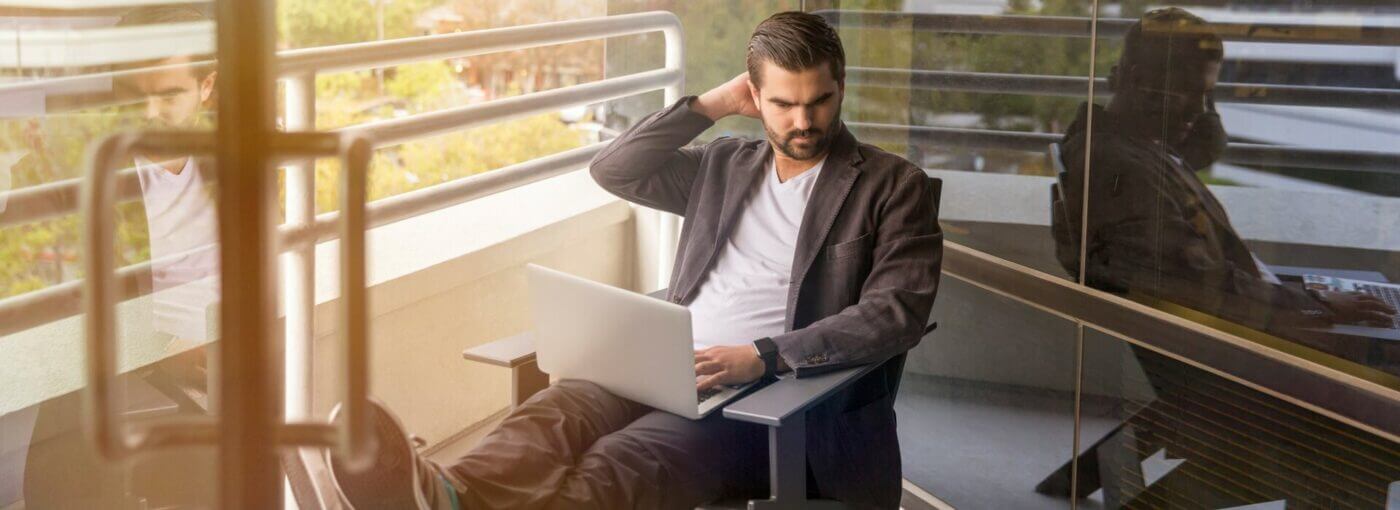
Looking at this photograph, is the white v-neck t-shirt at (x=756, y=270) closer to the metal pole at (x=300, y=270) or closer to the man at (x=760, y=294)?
the man at (x=760, y=294)

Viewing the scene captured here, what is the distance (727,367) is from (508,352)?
0.38 metres

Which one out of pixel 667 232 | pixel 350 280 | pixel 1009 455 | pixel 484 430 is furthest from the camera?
pixel 667 232

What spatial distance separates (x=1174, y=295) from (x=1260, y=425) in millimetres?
253

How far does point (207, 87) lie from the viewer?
108 centimetres

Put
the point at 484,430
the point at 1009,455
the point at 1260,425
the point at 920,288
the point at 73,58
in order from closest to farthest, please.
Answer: the point at 73,58, the point at 1260,425, the point at 920,288, the point at 1009,455, the point at 484,430

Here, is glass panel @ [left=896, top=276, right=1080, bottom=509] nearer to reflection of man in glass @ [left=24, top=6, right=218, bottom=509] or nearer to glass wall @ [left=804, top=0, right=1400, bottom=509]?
glass wall @ [left=804, top=0, right=1400, bottom=509]

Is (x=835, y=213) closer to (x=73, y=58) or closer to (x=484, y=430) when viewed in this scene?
(x=484, y=430)

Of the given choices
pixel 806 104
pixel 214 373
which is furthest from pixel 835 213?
pixel 214 373

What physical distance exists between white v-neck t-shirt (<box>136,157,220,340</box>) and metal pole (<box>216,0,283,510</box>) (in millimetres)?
210

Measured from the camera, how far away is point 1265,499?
2.14 metres

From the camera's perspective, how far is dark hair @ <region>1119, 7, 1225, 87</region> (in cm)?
204

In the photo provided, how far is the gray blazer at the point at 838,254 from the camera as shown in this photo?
217 cm

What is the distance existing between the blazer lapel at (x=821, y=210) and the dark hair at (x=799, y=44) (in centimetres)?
16

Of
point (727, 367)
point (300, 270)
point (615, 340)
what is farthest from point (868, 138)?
point (300, 270)
